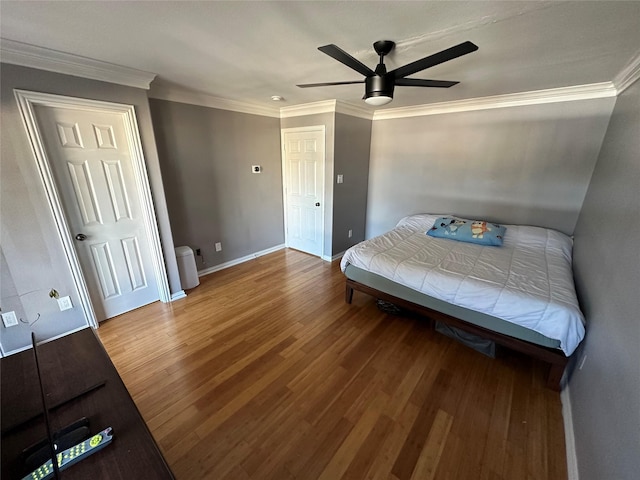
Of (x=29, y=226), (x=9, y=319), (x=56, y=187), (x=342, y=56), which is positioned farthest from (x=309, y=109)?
(x=9, y=319)

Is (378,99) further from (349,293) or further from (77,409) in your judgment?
(77,409)

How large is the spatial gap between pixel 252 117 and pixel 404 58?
236cm

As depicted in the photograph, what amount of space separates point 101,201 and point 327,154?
101 inches

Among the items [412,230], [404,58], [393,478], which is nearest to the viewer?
[393,478]

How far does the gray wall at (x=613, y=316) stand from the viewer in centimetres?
106

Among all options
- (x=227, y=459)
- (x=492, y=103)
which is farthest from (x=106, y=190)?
(x=492, y=103)

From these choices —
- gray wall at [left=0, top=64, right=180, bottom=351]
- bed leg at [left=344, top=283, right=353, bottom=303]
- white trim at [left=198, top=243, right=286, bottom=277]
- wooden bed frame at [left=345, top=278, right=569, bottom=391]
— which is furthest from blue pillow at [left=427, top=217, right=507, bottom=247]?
gray wall at [left=0, top=64, right=180, bottom=351]

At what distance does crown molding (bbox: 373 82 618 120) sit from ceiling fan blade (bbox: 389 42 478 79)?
215cm

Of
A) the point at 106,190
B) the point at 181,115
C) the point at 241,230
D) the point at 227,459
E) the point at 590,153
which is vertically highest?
the point at 181,115

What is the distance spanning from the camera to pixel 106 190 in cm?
239

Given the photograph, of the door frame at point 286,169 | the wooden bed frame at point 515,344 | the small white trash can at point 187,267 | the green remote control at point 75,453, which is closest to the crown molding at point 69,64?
the small white trash can at point 187,267

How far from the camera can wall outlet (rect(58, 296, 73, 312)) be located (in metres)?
2.24

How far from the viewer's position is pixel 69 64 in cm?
195

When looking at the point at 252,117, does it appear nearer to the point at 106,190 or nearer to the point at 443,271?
the point at 106,190
